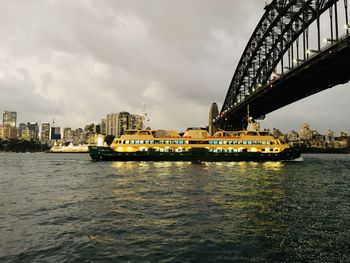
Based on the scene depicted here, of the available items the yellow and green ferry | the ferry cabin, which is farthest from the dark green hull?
the ferry cabin

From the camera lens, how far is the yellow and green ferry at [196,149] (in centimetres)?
6544

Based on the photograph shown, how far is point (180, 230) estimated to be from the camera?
13641mm

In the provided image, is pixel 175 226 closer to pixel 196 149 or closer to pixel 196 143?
pixel 196 149

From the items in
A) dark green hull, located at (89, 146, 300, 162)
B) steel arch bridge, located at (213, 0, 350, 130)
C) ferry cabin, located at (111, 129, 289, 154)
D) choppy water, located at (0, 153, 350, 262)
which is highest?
steel arch bridge, located at (213, 0, 350, 130)

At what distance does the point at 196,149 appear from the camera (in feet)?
218

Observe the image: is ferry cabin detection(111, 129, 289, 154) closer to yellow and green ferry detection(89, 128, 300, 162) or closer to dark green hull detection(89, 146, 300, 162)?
yellow and green ferry detection(89, 128, 300, 162)

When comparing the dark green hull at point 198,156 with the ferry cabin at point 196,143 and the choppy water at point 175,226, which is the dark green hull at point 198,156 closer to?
the ferry cabin at point 196,143

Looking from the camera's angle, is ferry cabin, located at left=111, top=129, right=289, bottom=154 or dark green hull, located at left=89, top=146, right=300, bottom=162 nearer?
dark green hull, located at left=89, top=146, right=300, bottom=162

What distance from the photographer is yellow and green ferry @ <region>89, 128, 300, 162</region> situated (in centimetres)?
6544

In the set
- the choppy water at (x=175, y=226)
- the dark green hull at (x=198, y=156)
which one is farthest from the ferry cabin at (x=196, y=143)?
the choppy water at (x=175, y=226)

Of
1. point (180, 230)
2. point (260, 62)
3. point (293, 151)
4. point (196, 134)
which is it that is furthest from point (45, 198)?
point (260, 62)

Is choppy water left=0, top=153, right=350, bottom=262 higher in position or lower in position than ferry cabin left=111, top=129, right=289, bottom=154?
lower

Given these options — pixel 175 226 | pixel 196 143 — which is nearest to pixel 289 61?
pixel 196 143

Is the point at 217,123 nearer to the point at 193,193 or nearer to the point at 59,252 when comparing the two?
the point at 193,193
